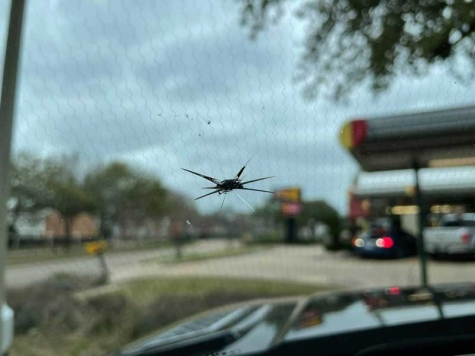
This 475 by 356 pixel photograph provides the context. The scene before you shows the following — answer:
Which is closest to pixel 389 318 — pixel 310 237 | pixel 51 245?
pixel 51 245

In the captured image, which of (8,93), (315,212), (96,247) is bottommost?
(96,247)

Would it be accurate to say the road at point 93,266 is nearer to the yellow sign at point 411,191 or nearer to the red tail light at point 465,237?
the yellow sign at point 411,191

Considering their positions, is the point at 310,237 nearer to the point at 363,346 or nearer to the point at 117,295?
the point at 117,295

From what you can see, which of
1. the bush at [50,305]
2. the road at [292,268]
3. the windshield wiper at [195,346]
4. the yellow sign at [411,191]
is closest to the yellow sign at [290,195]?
the windshield wiper at [195,346]

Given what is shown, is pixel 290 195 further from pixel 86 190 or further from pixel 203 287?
pixel 203 287

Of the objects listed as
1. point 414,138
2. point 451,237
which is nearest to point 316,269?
point 451,237

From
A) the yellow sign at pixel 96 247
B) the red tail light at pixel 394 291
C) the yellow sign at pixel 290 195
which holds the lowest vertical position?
the red tail light at pixel 394 291
